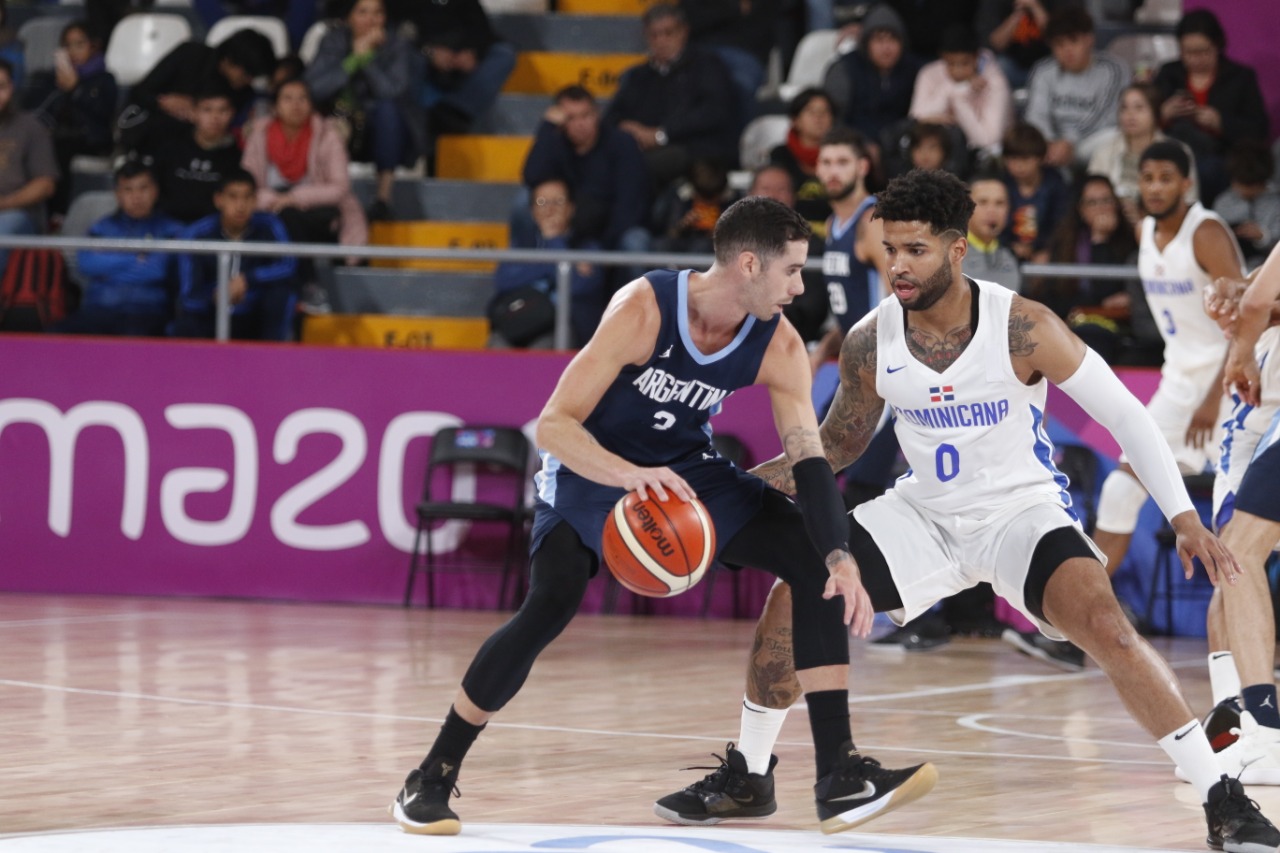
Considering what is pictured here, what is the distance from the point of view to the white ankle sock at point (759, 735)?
5.85m

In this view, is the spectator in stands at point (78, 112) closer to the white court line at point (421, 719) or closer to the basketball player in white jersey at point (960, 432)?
the white court line at point (421, 719)

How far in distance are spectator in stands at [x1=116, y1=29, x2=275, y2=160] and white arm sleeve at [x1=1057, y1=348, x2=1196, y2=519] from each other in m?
10.4

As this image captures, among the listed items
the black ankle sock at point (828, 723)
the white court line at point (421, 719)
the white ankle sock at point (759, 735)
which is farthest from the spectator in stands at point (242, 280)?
the black ankle sock at point (828, 723)

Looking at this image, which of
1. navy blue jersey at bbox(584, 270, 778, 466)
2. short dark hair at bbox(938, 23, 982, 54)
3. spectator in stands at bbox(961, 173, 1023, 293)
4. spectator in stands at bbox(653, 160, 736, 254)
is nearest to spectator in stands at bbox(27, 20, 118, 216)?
spectator in stands at bbox(653, 160, 736, 254)

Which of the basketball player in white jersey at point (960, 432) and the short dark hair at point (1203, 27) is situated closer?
the basketball player in white jersey at point (960, 432)

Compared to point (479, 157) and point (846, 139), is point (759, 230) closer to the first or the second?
point (846, 139)

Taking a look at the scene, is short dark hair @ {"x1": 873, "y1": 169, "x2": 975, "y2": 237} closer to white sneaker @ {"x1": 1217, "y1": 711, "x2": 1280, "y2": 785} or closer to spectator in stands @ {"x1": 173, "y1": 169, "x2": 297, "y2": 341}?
white sneaker @ {"x1": 1217, "y1": 711, "x2": 1280, "y2": 785}

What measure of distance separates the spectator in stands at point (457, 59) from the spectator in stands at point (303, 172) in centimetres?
131

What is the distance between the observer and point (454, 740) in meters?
5.41

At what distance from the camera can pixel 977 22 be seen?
15.3 metres

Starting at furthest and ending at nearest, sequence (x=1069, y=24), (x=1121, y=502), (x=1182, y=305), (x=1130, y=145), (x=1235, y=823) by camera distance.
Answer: (x=1069, y=24)
(x=1130, y=145)
(x=1121, y=502)
(x=1182, y=305)
(x=1235, y=823)

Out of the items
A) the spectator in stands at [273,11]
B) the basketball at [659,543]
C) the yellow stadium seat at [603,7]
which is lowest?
the basketball at [659,543]

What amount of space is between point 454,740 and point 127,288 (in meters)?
8.28

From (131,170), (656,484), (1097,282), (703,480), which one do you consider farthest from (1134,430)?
(131,170)
